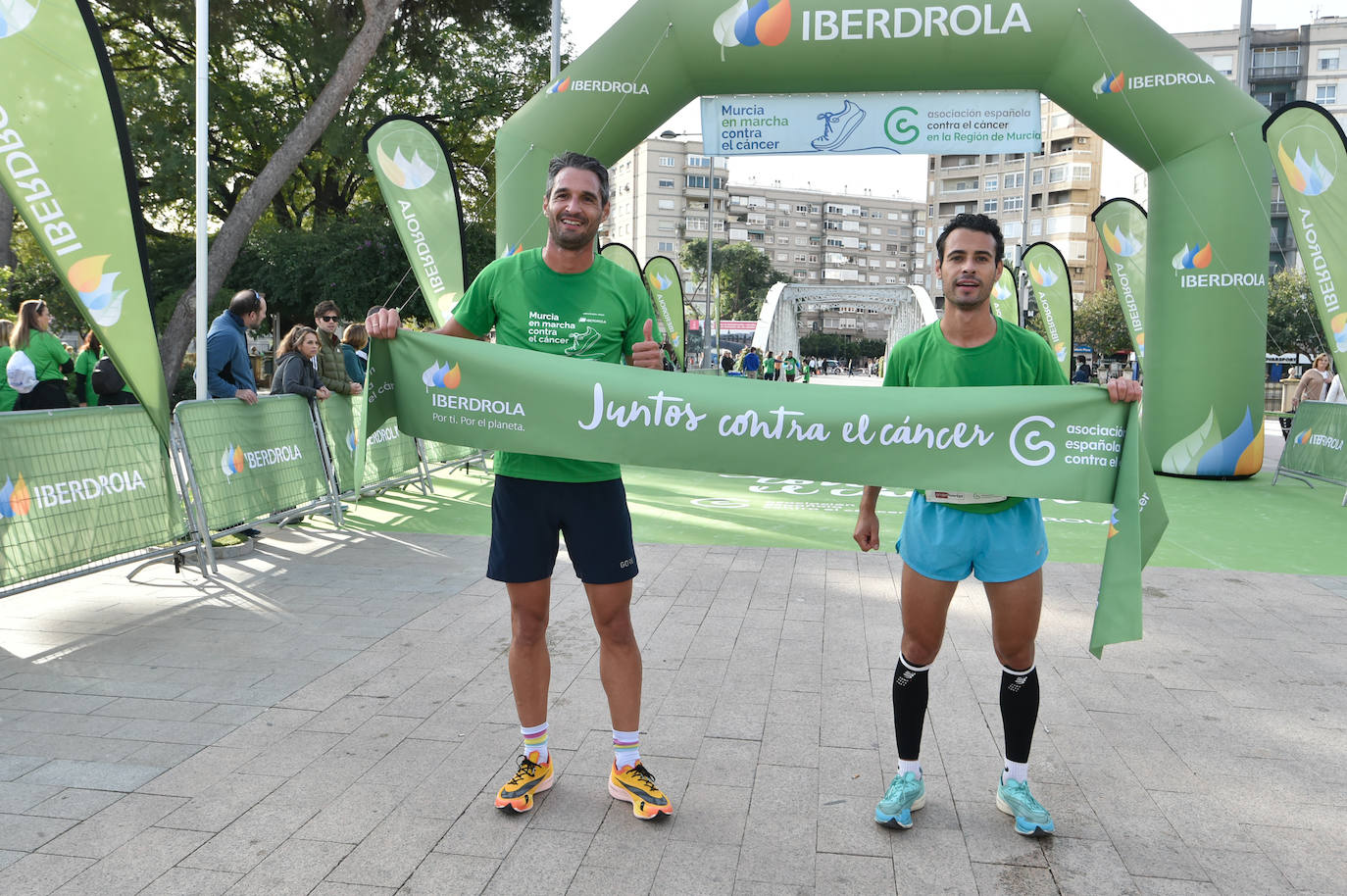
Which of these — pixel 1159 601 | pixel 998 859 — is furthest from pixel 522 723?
pixel 1159 601

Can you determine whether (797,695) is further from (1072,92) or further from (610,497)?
(1072,92)

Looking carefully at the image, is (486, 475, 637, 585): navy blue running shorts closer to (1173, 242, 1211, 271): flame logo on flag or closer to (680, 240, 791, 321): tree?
(1173, 242, 1211, 271): flame logo on flag

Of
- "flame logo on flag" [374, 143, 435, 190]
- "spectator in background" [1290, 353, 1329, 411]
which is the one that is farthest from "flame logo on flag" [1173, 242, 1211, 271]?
"flame logo on flag" [374, 143, 435, 190]

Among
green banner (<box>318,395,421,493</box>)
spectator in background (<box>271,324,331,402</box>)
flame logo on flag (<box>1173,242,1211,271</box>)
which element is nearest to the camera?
spectator in background (<box>271,324,331,402</box>)

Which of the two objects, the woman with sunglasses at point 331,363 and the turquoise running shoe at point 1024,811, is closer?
the turquoise running shoe at point 1024,811

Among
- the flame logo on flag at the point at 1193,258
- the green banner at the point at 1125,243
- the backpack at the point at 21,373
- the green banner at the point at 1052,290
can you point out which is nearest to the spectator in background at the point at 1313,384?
the green banner at the point at 1125,243

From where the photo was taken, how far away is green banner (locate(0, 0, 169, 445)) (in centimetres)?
498

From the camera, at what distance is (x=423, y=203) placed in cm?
984

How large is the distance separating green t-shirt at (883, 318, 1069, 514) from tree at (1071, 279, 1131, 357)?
53533 millimetres

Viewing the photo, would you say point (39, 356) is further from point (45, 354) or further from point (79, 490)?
point (79, 490)

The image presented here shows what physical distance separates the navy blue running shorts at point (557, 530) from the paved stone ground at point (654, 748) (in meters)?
0.80

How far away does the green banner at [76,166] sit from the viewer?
498cm

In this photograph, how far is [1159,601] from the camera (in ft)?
20.1

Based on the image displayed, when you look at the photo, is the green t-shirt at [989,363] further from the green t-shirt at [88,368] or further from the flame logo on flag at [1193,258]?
the flame logo on flag at [1193,258]
